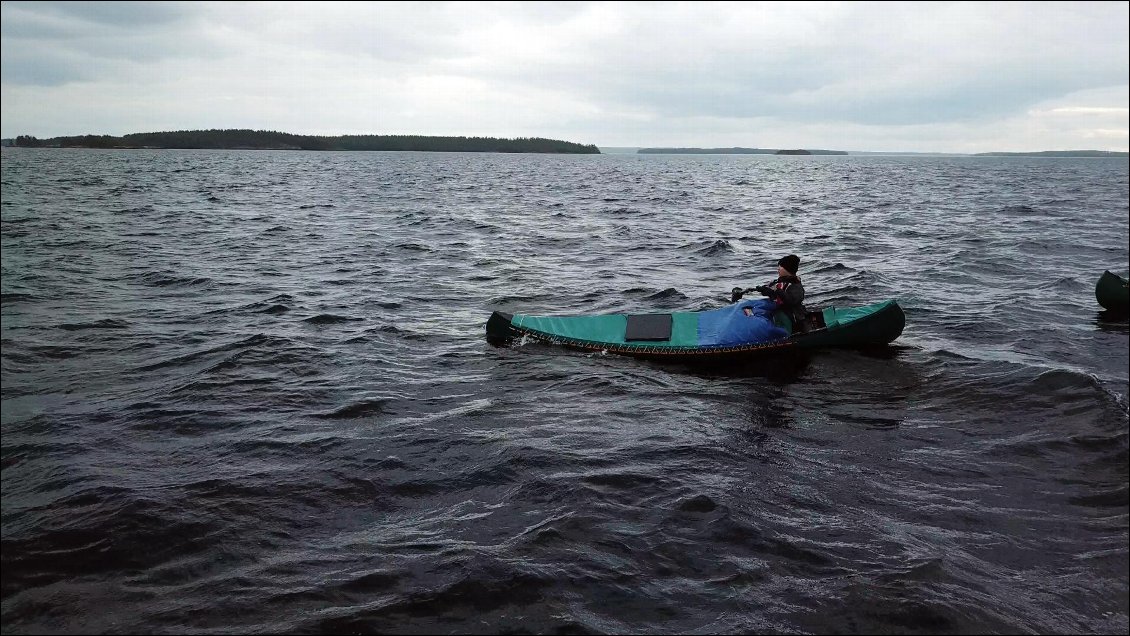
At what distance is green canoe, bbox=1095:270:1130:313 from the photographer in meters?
13.8

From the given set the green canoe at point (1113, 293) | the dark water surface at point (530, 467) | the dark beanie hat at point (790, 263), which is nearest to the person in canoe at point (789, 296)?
the dark beanie hat at point (790, 263)

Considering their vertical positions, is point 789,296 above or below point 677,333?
above

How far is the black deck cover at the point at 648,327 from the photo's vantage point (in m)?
11.5

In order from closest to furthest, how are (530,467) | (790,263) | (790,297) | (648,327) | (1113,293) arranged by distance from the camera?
(530,467)
(790,263)
(790,297)
(648,327)
(1113,293)

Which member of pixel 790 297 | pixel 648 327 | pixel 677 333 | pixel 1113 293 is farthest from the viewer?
pixel 1113 293

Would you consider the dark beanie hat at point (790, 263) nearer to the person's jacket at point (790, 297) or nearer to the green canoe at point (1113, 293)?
the person's jacket at point (790, 297)

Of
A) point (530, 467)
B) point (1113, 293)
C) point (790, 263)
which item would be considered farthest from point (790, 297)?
point (1113, 293)

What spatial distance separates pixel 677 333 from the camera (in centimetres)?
1156

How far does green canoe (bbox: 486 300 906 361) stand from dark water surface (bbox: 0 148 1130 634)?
1.06 ft

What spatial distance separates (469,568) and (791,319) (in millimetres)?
7927

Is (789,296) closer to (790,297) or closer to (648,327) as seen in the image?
(790,297)

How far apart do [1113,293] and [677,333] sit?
9604mm

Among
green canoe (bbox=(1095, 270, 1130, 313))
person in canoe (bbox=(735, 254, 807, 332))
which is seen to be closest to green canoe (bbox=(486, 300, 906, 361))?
person in canoe (bbox=(735, 254, 807, 332))

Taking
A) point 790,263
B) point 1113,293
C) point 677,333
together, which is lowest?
point 677,333
